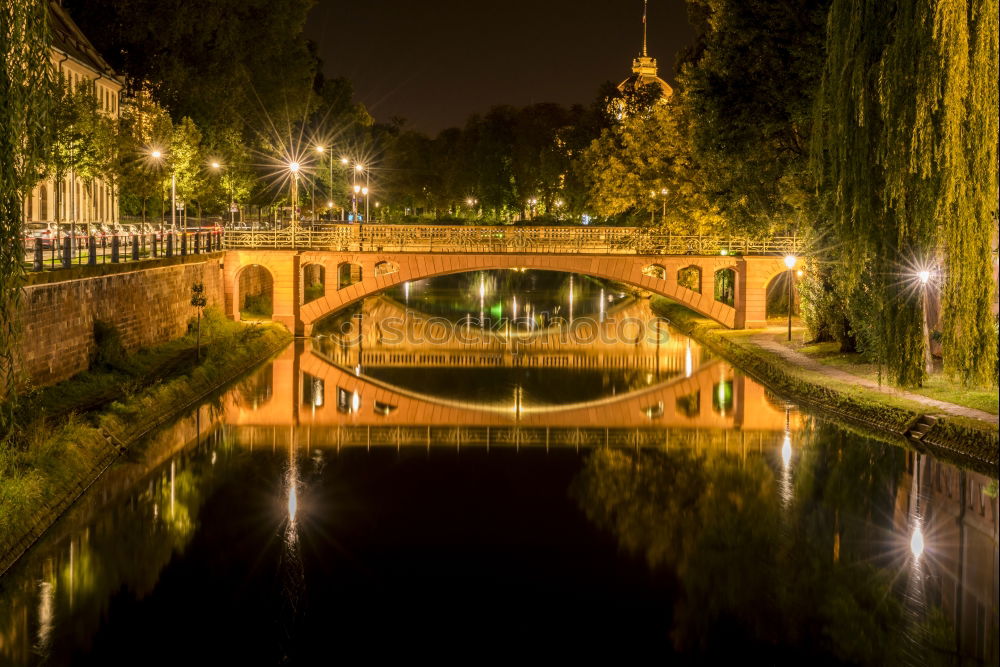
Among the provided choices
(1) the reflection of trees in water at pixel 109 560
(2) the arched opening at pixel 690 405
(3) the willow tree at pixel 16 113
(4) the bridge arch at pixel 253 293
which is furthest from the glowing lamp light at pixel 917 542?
(4) the bridge arch at pixel 253 293

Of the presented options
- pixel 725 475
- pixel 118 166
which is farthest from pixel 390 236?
pixel 725 475

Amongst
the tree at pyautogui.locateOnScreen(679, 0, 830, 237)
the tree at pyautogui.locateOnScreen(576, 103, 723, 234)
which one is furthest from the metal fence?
the tree at pyautogui.locateOnScreen(576, 103, 723, 234)

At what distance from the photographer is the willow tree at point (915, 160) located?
23.8 meters

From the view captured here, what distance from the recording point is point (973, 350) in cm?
2486

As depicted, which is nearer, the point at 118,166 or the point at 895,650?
the point at 895,650

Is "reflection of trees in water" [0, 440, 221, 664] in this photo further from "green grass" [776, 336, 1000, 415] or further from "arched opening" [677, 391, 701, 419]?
"green grass" [776, 336, 1000, 415]

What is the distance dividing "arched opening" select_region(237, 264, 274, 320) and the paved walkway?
69.8 ft

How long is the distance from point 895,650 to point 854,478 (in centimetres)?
1024

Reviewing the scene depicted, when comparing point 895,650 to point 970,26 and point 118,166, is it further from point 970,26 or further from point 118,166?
point 118,166

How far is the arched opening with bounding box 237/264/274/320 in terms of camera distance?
57.1 metres

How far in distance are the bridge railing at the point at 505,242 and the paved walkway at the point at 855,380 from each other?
630 centimetres

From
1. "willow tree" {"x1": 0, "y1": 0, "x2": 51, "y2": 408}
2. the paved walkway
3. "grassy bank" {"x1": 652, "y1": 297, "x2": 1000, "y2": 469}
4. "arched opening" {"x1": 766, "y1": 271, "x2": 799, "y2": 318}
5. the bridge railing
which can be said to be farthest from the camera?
"arched opening" {"x1": 766, "y1": 271, "x2": 799, "y2": 318}

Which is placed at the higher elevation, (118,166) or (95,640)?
(118,166)

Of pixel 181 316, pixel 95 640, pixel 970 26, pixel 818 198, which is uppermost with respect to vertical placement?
pixel 970 26
